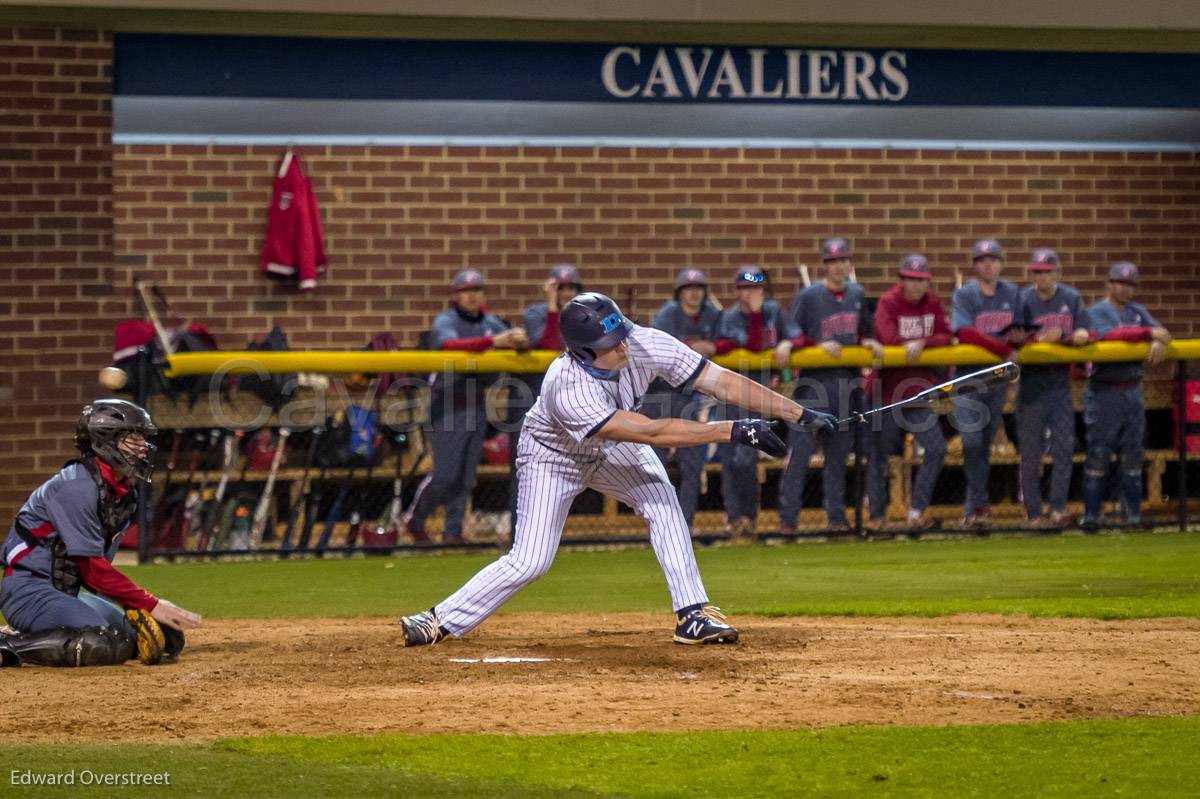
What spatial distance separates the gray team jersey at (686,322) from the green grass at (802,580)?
1582 mm

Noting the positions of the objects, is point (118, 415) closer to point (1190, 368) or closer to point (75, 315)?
point (75, 315)

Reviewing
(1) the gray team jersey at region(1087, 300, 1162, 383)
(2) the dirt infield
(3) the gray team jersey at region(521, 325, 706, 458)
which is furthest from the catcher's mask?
(1) the gray team jersey at region(1087, 300, 1162, 383)

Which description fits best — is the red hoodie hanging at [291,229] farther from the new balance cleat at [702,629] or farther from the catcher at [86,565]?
the new balance cleat at [702,629]

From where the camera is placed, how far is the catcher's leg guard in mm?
7340

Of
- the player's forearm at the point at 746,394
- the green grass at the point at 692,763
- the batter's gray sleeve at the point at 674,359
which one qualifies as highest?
the batter's gray sleeve at the point at 674,359

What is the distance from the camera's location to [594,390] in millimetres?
7266

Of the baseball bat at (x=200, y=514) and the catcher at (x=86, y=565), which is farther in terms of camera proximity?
the baseball bat at (x=200, y=514)

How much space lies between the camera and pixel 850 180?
51.4 ft

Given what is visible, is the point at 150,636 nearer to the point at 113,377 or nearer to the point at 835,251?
the point at 113,377

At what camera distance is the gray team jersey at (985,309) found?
12766 mm

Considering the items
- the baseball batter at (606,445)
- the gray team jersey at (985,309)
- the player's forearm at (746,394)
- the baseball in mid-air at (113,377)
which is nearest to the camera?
the baseball batter at (606,445)

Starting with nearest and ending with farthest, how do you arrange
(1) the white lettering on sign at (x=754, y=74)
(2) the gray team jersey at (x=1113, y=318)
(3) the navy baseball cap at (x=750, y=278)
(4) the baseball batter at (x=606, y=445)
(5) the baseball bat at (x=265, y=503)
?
(4) the baseball batter at (x=606, y=445)
(3) the navy baseball cap at (x=750, y=278)
(5) the baseball bat at (x=265, y=503)
(2) the gray team jersey at (x=1113, y=318)
(1) the white lettering on sign at (x=754, y=74)

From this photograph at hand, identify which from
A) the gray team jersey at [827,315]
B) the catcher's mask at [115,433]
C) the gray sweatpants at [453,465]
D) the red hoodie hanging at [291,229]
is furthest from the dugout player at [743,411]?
the catcher's mask at [115,433]

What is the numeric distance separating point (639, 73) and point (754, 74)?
1080mm
